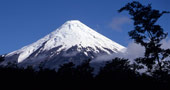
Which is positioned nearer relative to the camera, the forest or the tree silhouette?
the forest

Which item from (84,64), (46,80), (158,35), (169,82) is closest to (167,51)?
(158,35)

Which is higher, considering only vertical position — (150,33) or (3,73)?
(150,33)

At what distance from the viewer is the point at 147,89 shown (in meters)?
12.3

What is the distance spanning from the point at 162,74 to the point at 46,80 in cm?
776

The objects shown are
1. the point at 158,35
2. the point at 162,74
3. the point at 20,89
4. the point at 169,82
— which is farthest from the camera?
the point at 158,35

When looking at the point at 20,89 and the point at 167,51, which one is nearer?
the point at 20,89

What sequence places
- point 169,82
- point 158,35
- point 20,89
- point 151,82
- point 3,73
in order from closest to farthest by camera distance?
point 20,89 < point 3,73 < point 151,82 < point 169,82 < point 158,35

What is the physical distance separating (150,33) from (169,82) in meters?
3.86

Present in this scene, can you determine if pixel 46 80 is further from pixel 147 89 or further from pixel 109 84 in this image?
pixel 147 89

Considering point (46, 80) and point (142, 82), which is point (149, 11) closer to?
point (142, 82)

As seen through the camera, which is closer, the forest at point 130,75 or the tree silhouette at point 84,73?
the forest at point 130,75

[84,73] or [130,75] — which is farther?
[84,73]

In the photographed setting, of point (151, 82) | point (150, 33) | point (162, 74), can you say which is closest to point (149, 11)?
point (150, 33)

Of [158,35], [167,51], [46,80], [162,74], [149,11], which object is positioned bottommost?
[46,80]
